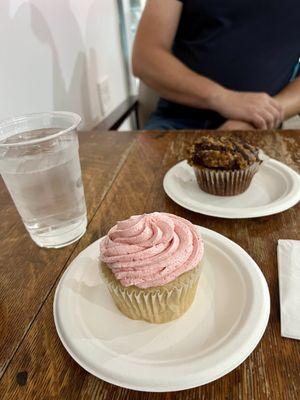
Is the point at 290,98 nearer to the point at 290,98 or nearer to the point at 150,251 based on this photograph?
the point at 290,98

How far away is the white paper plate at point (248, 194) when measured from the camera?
648 millimetres

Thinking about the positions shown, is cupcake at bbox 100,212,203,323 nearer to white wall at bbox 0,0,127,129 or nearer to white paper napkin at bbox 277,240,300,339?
white paper napkin at bbox 277,240,300,339

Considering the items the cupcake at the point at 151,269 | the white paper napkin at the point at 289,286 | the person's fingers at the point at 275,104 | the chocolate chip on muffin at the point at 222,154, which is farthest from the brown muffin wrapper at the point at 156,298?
the person's fingers at the point at 275,104

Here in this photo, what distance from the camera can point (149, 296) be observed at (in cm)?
44

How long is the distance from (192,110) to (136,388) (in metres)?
1.23

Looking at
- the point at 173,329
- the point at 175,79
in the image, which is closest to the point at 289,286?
the point at 173,329

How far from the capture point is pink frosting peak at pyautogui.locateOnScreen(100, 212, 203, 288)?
0.44 m

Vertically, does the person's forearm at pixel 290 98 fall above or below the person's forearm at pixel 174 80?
below

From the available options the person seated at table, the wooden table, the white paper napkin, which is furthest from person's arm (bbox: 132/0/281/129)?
the white paper napkin

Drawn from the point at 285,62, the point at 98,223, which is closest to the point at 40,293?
the point at 98,223

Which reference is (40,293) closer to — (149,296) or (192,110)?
(149,296)

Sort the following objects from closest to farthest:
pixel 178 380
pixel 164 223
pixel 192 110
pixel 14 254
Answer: pixel 178 380 → pixel 164 223 → pixel 14 254 → pixel 192 110

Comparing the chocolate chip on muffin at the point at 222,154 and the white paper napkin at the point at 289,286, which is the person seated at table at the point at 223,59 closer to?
the chocolate chip on muffin at the point at 222,154

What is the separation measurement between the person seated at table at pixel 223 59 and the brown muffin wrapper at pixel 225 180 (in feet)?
1.69
